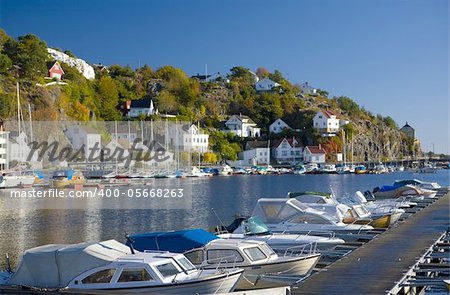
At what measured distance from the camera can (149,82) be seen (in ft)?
566

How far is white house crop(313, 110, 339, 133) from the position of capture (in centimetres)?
15538

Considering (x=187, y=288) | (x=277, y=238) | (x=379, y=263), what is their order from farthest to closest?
(x=277, y=238) → (x=379, y=263) → (x=187, y=288)

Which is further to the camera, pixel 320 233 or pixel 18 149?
pixel 18 149

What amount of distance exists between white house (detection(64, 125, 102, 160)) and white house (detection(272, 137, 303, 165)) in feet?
179

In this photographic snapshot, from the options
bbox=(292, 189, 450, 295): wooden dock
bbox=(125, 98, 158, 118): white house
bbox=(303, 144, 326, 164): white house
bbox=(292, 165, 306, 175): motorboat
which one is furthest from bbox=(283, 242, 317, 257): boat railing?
bbox=(125, 98, 158, 118): white house

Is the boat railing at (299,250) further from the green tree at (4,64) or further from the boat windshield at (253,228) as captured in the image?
the green tree at (4,64)

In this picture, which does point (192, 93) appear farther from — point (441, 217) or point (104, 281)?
point (104, 281)

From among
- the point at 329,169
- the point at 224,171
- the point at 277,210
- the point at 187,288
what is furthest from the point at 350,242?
the point at 329,169

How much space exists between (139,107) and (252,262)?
13525 centimetres

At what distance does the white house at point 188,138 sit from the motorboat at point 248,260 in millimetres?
107240

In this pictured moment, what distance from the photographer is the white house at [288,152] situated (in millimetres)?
151000

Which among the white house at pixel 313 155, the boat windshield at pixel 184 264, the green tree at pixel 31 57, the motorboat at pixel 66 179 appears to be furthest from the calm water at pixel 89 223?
the white house at pixel 313 155

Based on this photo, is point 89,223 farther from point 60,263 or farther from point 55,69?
point 55,69

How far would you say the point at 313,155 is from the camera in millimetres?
148750
